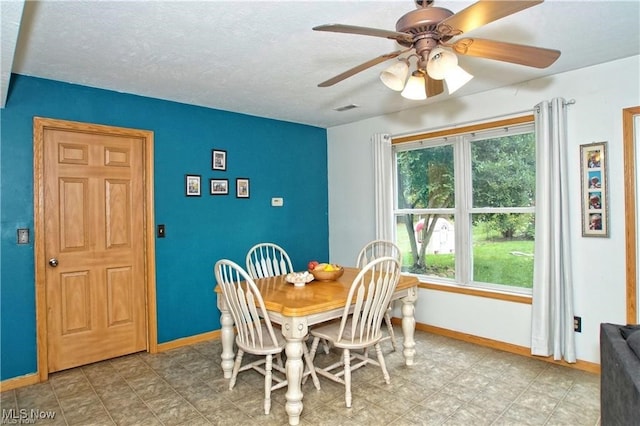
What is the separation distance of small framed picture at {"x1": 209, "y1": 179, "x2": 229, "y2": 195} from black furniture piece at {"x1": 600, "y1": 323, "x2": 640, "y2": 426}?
3329 millimetres

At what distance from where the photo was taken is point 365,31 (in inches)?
62.3

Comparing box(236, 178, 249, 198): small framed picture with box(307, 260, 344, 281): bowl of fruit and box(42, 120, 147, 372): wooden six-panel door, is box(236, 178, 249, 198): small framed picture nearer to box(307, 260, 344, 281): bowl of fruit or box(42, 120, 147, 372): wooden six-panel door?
box(42, 120, 147, 372): wooden six-panel door

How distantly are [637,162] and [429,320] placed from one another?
226 centimetres

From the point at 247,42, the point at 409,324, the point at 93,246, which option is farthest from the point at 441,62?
the point at 93,246

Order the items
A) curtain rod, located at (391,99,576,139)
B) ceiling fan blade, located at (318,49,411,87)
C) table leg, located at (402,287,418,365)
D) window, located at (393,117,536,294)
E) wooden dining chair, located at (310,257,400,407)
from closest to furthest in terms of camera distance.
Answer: ceiling fan blade, located at (318,49,411,87), wooden dining chair, located at (310,257,400,407), table leg, located at (402,287,418,365), curtain rod, located at (391,99,576,139), window, located at (393,117,536,294)

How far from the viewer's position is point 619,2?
1988mm

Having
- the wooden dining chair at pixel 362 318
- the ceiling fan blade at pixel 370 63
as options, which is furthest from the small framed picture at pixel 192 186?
the ceiling fan blade at pixel 370 63

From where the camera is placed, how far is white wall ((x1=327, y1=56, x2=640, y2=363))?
279 centimetres

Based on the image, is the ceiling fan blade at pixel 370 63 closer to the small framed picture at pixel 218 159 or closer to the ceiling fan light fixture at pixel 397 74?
the ceiling fan light fixture at pixel 397 74

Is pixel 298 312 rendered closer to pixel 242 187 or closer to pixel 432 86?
pixel 432 86

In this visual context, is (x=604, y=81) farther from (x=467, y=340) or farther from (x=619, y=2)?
(x=467, y=340)

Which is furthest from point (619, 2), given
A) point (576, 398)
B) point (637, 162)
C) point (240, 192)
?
point (240, 192)

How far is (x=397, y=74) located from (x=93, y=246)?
2858mm

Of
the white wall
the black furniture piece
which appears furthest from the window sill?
the black furniture piece
